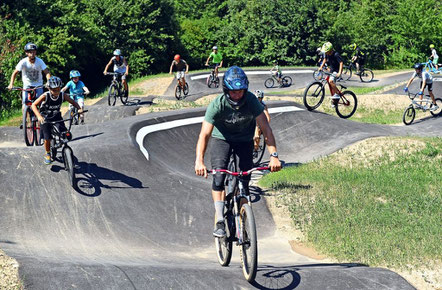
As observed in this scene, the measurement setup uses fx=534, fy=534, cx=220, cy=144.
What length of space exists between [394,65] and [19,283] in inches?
1910

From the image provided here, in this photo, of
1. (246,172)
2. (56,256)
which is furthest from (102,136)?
(246,172)

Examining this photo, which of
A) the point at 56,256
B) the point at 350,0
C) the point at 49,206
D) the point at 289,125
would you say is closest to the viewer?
the point at 56,256

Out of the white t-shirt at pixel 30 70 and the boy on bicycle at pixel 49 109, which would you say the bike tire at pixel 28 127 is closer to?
the white t-shirt at pixel 30 70

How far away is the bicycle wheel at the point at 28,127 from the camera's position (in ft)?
42.6

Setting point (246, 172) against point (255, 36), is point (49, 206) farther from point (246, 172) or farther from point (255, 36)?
point (255, 36)

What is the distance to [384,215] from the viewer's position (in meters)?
9.88

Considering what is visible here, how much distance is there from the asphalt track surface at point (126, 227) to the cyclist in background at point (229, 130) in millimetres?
1161

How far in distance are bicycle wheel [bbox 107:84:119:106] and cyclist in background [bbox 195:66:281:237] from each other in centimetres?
1524

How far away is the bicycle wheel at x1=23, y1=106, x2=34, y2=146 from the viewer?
1299 cm

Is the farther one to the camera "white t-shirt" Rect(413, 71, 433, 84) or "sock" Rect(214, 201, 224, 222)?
"white t-shirt" Rect(413, 71, 433, 84)

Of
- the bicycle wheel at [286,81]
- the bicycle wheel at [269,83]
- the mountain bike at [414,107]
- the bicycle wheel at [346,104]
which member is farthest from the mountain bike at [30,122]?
the bicycle wheel at [286,81]

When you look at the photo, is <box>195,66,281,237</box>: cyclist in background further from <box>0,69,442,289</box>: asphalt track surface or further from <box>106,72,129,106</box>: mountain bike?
<box>106,72,129,106</box>: mountain bike

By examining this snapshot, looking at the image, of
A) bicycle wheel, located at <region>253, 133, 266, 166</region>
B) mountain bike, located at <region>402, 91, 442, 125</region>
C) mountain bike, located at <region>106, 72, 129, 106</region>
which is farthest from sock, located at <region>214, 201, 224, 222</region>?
mountain bike, located at <region>402, 91, 442, 125</region>

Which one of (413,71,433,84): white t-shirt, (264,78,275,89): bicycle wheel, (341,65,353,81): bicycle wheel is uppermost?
(413,71,433,84): white t-shirt
